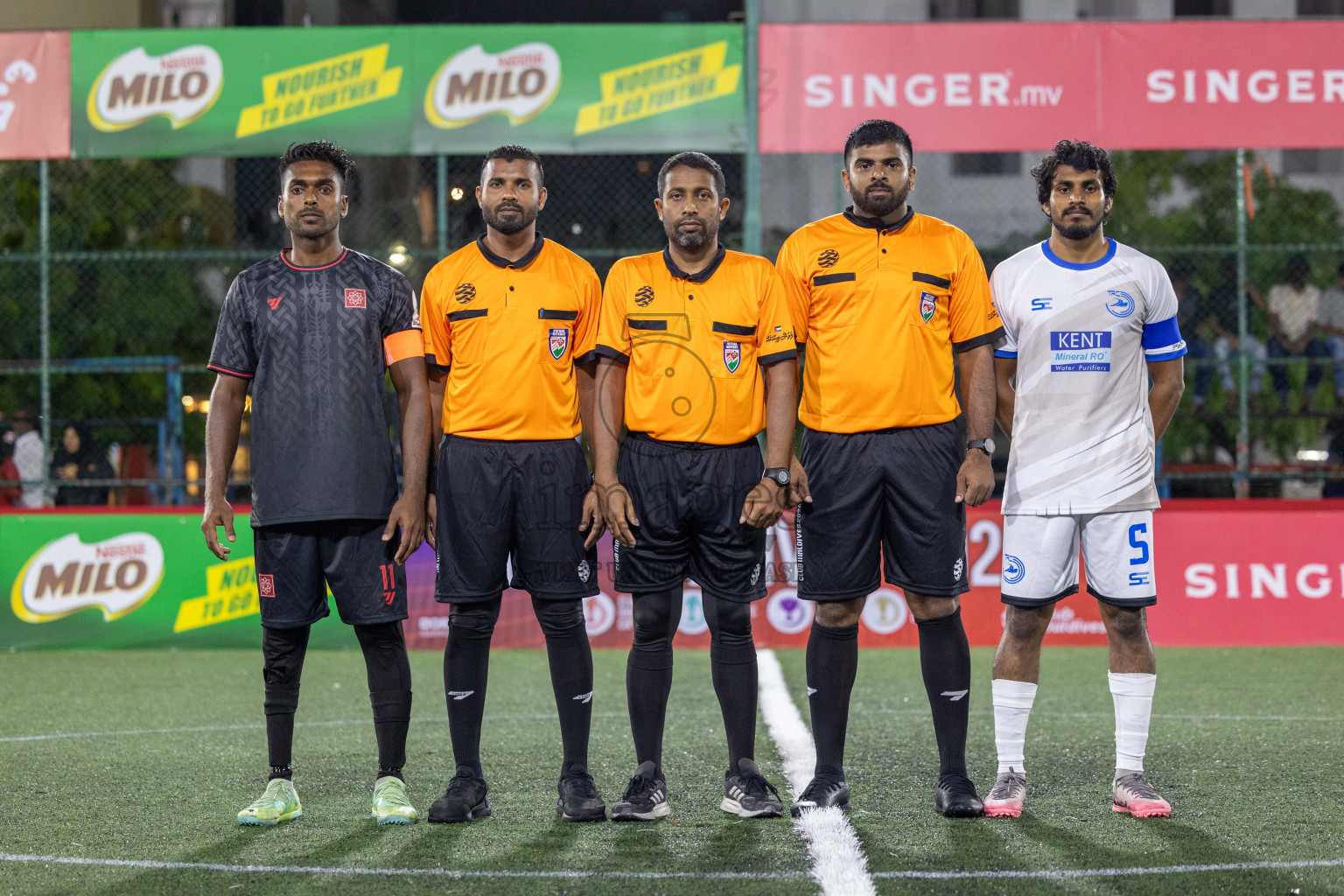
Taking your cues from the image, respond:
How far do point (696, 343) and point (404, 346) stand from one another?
0.94 m

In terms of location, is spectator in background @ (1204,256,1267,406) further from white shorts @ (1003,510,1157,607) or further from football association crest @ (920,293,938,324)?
football association crest @ (920,293,938,324)

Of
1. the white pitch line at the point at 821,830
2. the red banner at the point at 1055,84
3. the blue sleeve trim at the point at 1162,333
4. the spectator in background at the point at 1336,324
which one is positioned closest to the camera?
the white pitch line at the point at 821,830

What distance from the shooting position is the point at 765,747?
5305 millimetres

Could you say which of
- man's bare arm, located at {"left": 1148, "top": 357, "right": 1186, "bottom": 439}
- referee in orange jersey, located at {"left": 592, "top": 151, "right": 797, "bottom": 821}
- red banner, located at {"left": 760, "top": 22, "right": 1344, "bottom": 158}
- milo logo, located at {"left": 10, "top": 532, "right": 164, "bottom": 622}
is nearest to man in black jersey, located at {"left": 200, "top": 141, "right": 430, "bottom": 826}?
referee in orange jersey, located at {"left": 592, "top": 151, "right": 797, "bottom": 821}

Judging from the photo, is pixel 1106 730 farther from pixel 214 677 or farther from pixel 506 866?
pixel 214 677

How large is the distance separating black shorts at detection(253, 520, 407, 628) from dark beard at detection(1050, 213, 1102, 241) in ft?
7.78

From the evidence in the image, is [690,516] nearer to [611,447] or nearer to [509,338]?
[611,447]

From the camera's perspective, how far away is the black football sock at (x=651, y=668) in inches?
165

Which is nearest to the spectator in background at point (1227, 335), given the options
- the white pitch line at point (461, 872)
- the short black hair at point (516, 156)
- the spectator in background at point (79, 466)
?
the short black hair at point (516, 156)

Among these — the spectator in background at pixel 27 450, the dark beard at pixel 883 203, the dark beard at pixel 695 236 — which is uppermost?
the dark beard at pixel 883 203

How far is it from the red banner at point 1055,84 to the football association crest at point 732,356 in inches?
208

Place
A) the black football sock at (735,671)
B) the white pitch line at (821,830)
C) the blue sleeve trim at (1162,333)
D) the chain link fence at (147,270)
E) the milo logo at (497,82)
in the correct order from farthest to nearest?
the chain link fence at (147,270)
the milo logo at (497,82)
the blue sleeve trim at (1162,333)
the black football sock at (735,671)
the white pitch line at (821,830)

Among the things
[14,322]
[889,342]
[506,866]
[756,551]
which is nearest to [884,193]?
[889,342]

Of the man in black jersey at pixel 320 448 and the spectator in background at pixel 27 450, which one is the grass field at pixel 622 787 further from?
the spectator in background at pixel 27 450
